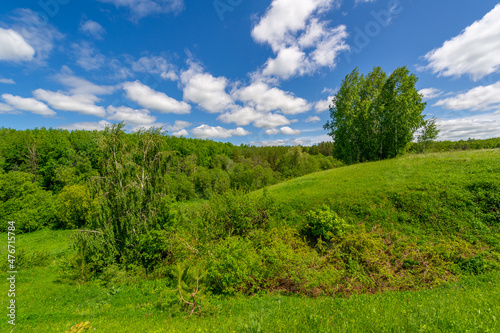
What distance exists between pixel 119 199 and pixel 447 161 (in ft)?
86.5

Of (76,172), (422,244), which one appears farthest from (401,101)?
(76,172)

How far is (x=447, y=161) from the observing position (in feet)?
52.3

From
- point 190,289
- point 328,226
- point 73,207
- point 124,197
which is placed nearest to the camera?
point 190,289

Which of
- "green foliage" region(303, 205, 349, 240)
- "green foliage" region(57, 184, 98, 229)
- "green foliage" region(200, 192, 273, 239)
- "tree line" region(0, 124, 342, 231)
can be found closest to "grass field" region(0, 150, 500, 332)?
"green foliage" region(200, 192, 273, 239)

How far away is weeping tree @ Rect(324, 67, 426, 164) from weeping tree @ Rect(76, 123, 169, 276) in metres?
27.4

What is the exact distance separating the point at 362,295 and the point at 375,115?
27.4m

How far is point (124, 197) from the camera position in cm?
1050

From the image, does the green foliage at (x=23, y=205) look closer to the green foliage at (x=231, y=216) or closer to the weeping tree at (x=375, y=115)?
the green foliage at (x=231, y=216)

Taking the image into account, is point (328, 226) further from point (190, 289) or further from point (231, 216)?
point (190, 289)

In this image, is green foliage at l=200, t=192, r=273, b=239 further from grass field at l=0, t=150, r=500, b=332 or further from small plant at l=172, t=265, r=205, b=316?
small plant at l=172, t=265, r=205, b=316

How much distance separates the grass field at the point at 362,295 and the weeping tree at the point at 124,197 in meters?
1.92

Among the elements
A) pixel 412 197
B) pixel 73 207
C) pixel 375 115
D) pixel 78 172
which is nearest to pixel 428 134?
pixel 375 115

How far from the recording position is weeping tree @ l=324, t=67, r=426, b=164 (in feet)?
77.7

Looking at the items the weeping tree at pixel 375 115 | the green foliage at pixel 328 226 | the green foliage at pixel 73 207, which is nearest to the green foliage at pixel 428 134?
the weeping tree at pixel 375 115
